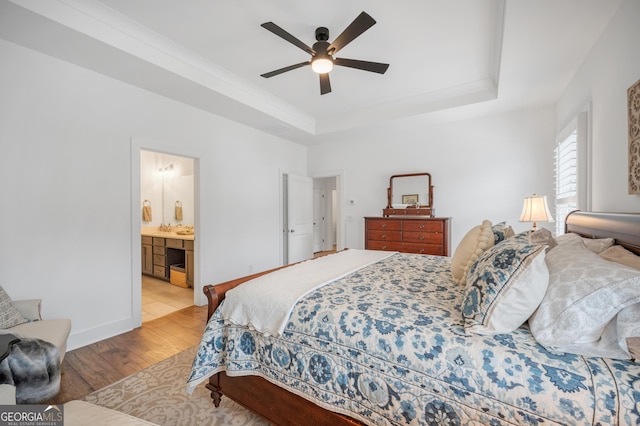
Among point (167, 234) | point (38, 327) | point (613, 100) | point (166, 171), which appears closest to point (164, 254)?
point (167, 234)

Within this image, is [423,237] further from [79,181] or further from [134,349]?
[79,181]

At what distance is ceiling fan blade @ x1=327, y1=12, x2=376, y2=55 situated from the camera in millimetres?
1907

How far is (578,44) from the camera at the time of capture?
2.32 metres

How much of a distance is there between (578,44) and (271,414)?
3.67m

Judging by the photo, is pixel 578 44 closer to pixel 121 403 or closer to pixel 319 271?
pixel 319 271

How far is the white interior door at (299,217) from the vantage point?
17.1ft

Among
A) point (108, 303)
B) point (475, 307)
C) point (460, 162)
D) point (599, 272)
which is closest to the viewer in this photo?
point (599, 272)

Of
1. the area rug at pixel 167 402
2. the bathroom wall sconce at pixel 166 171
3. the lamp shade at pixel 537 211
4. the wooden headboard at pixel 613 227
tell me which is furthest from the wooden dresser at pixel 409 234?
the bathroom wall sconce at pixel 166 171

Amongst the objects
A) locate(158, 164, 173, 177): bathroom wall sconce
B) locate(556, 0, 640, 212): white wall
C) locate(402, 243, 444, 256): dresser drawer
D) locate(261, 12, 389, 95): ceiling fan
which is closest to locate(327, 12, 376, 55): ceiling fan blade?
locate(261, 12, 389, 95): ceiling fan

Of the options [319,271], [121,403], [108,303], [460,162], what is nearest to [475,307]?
[319,271]

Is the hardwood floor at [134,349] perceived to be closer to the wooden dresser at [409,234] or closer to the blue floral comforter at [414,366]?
the blue floral comforter at [414,366]

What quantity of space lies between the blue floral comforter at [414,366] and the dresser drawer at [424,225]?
2432 millimetres

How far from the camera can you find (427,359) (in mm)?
1082

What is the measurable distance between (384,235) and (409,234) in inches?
15.8
